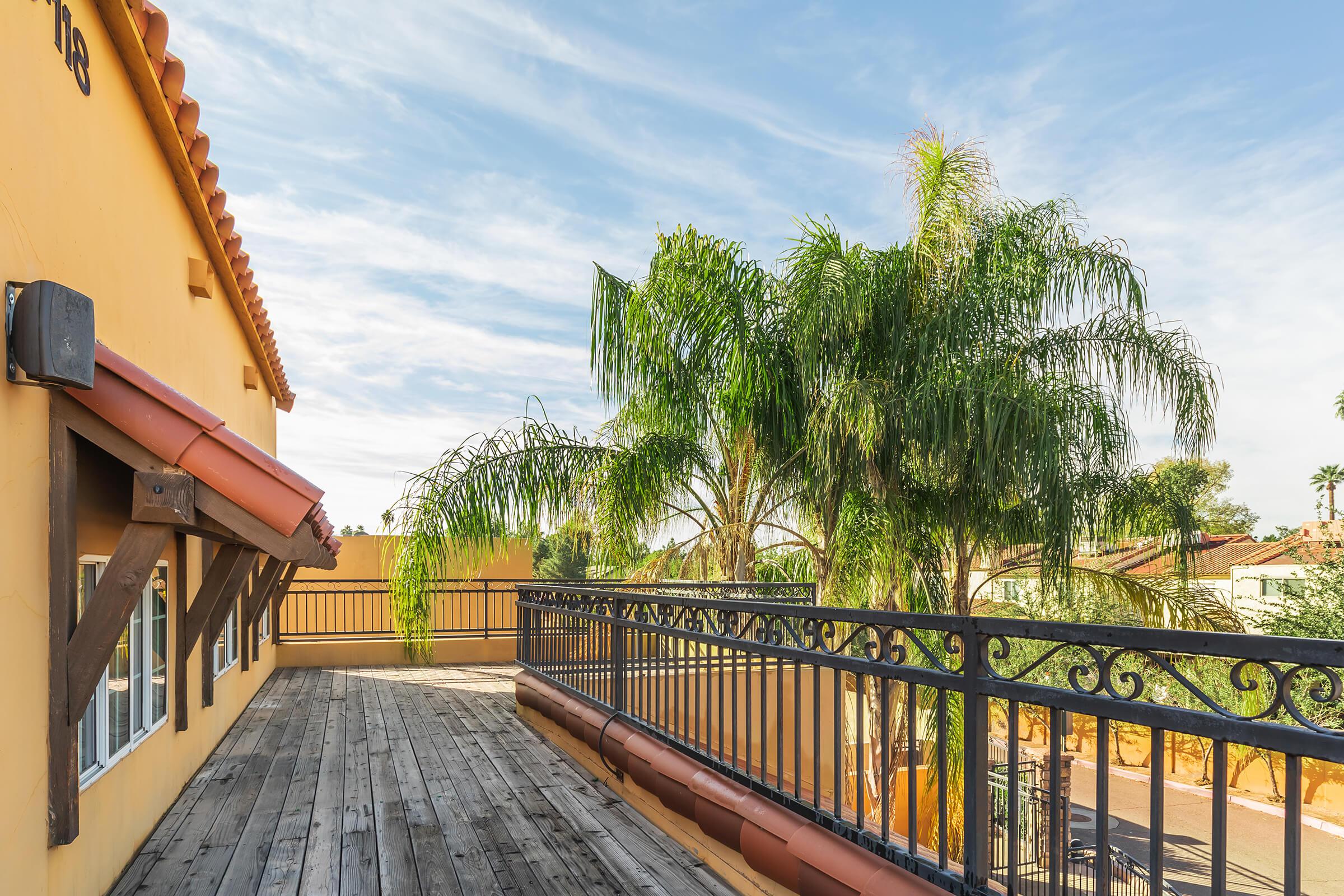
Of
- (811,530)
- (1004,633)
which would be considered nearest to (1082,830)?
(811,530)

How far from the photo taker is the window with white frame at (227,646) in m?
6.69

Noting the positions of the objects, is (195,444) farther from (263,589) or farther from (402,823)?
(263,589)

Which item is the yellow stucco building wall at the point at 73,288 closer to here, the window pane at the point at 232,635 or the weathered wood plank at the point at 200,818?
the weathered wood plank at the point at 200,818

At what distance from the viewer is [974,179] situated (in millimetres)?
8125

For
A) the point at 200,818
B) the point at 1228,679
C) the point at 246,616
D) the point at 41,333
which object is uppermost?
the point at 41,333

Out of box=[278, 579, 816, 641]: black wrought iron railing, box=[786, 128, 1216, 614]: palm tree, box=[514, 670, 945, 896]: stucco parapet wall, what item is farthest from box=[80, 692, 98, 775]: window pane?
box=[278, 579, 816, 641]: black wrought iron railing

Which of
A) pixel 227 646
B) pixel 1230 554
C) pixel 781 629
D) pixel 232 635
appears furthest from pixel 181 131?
pixel 1230 554

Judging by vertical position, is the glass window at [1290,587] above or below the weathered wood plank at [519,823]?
below

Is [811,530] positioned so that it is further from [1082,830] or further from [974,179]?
[1082,830]

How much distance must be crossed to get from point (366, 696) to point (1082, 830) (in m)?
16.5

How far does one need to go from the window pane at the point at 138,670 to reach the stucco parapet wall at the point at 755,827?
98.6 inches

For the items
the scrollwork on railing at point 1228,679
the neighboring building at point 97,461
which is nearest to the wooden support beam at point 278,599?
the neighboring building at point 97,461

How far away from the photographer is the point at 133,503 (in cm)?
277

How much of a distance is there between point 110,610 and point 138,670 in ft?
6.40
